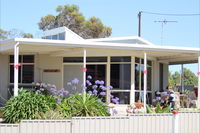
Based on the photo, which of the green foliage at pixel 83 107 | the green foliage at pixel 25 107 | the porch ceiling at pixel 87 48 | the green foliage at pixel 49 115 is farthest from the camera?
the porch ceiling at pixel 87 48

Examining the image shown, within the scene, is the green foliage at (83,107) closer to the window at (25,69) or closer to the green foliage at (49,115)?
the green foliage at (49,115)

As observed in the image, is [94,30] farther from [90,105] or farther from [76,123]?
[76,123]

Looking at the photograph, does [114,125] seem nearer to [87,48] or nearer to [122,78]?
[87,48]

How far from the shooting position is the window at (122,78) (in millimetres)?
15961

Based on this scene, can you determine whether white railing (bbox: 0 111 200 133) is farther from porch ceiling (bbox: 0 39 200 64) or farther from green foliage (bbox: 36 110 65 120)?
porch ceiling (bbox: 0 39 200 64)

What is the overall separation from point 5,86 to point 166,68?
8.99 metres

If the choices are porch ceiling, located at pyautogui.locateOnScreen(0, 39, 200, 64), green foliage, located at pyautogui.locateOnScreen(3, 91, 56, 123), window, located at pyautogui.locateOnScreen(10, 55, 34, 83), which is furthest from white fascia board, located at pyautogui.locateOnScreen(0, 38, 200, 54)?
window, located at pyautogui.locateOnScreen(10, 55, 34, 83)

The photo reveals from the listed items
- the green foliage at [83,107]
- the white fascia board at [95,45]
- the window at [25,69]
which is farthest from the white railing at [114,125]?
the window at [25,69]

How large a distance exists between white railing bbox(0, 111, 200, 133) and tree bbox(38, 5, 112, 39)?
1446 inches

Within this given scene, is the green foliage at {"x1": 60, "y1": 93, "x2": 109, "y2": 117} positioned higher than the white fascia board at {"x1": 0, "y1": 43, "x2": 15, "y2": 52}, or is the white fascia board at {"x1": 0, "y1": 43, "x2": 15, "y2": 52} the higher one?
the white fascia board at {"x1": 0, "y1": 43, "x2": 15, "y2": 52}

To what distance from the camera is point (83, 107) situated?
35.3 ft

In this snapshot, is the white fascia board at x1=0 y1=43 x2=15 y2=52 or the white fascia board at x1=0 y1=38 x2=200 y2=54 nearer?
the white fascia board at x1=0 y1=38 x2=200 y2=54

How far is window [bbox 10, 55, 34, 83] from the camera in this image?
17.1m

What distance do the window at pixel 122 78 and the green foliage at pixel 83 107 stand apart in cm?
489
